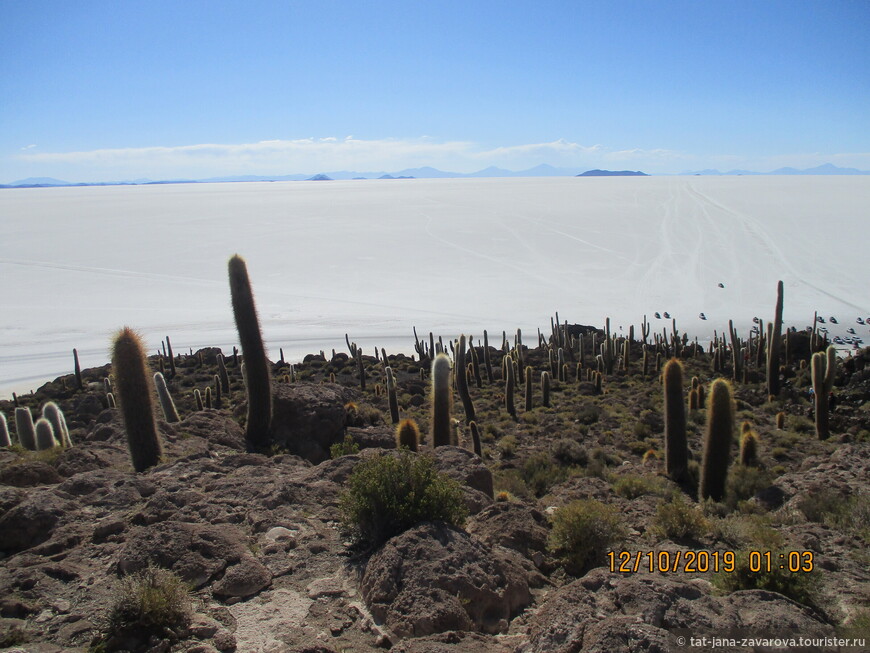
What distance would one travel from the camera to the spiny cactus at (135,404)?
32.8 feet

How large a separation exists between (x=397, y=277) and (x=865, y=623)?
53.3m

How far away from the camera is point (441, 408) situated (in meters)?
12.7

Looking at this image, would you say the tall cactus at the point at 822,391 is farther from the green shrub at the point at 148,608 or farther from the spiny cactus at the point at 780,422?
the green shrub at the point at 148,608

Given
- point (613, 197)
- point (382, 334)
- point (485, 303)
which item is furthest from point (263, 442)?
point (613, 197)

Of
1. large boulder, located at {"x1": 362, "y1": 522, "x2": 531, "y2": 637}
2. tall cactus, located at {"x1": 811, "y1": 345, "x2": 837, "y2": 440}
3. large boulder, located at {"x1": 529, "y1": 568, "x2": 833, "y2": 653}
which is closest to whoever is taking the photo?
large boulder, located at {"x1": 529, "y1": 568, "x2": 833, "y2": 653}

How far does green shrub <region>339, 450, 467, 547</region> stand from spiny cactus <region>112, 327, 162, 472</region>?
4.79 meters

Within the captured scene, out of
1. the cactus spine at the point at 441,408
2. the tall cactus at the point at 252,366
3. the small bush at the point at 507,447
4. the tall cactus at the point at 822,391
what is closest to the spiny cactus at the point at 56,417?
the tall cactus at the point at 252,366

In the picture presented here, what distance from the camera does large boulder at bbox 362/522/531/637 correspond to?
501 cm

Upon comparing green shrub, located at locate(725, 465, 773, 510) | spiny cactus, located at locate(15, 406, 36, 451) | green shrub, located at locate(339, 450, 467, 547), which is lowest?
green shrub, located at locate(725, 465, 773, 510)

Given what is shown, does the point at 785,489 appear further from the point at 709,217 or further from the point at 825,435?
the point at 709,217

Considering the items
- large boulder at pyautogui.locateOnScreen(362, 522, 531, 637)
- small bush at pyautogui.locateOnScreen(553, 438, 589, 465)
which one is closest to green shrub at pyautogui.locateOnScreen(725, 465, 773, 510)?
small bush at pyautogui.locateOnScreen(553, 438, 589, 465)

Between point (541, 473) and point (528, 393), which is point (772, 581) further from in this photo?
point (528, 393)

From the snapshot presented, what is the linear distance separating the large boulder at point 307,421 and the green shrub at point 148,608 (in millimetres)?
7157

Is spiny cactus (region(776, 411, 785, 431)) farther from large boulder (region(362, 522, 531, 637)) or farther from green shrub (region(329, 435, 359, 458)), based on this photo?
large boulder (region(362, 522, 531, 637))
